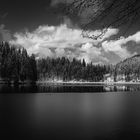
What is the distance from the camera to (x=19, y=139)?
14.6 metres

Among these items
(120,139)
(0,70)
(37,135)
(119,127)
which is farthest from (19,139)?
(0,70)

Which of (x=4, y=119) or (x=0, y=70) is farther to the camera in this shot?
(x=0, y=70)

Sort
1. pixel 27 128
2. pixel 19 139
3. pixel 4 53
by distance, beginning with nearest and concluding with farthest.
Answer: pixel 19 139
pixel 27 128
pixel 4 53

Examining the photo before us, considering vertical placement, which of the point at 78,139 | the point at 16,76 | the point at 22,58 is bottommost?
the point at 78,139

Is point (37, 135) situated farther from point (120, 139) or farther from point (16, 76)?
point (16, 76)

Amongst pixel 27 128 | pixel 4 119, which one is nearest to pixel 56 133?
pixel 27 128

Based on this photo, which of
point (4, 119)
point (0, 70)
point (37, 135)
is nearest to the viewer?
point (37, 135)

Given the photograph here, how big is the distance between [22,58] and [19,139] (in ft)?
420

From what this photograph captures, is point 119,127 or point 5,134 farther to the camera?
point 119,127

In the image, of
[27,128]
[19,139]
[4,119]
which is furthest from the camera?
[4,119]

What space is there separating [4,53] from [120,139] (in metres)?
132

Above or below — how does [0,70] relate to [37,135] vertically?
above

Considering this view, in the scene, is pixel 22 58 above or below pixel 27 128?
above

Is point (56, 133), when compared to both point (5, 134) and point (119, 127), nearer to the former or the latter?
point (5, 134)
